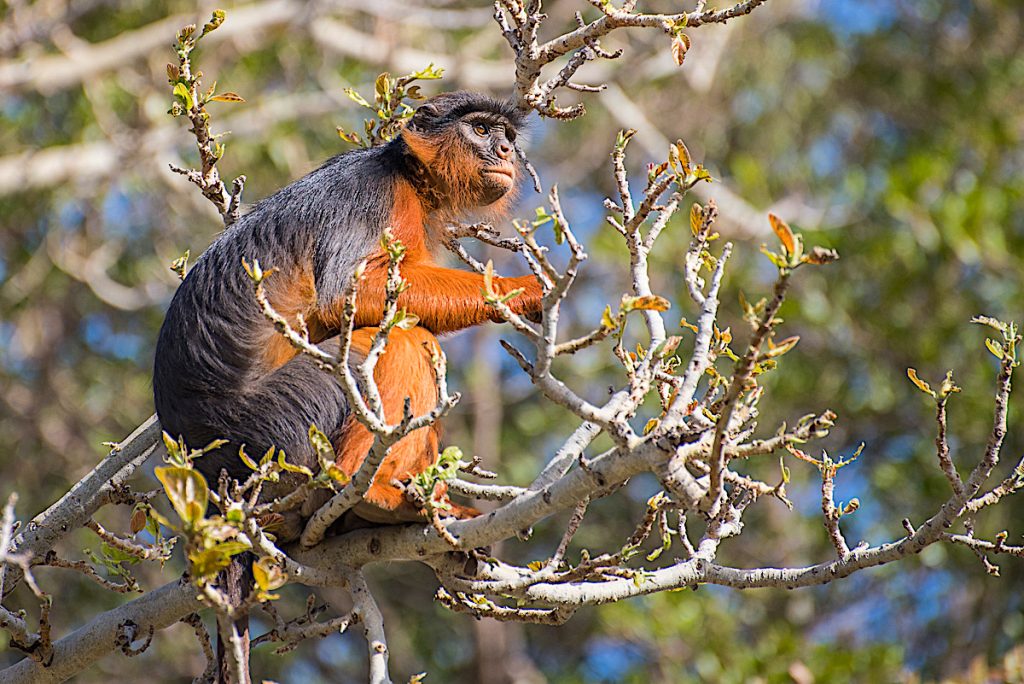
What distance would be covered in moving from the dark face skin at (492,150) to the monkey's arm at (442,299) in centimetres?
85

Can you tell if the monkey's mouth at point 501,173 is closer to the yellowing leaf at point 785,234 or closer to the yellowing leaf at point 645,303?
the yellowing leaf at point 645,303

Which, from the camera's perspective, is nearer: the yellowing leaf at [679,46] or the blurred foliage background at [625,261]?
the yellowing leaf at [679,46]

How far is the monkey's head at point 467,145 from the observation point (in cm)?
526

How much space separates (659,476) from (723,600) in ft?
28.9

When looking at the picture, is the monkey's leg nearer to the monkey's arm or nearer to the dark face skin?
the monkey's arm

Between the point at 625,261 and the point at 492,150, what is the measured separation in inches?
250

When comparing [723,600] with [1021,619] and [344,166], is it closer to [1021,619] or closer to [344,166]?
[1021,619]

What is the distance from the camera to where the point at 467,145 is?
5.33 metres

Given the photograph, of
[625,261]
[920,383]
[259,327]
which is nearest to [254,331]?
[259,327]

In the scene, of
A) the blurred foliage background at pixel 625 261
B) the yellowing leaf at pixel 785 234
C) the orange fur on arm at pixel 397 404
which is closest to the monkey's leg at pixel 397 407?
Result: the orange fur on arm at pixel 397 404

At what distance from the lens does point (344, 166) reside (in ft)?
16.8

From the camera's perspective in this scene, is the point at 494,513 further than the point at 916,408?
No

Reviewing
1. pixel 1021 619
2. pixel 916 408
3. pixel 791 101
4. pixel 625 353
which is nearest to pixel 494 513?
pixel 625 353

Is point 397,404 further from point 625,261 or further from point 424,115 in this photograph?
point 625,261
